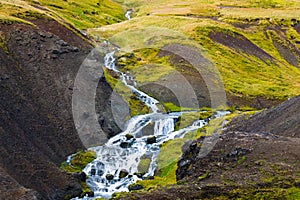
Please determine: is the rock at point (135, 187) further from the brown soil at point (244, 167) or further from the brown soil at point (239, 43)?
the brown soil at point (239, 43)

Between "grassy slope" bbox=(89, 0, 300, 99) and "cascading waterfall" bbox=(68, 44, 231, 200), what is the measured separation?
57.6ft

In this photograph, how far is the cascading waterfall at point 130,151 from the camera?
4956cm

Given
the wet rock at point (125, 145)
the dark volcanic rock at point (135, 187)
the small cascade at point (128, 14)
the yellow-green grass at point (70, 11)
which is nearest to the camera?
the dark volcanic rock at point (135, 187)

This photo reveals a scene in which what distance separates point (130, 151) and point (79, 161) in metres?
7.07

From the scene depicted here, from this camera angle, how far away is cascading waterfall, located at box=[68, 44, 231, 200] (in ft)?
163

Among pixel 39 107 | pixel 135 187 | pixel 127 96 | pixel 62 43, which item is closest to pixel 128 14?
pixel 62 43

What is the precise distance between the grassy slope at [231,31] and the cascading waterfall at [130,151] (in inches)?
692

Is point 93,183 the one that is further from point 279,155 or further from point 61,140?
point 279,155

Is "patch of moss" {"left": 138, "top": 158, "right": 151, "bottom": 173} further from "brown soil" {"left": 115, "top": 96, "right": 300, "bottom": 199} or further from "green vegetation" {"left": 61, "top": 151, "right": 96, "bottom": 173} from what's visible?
"green vegetation" {"left": 61, "top": 151, "right": 96, "bottom": 173}

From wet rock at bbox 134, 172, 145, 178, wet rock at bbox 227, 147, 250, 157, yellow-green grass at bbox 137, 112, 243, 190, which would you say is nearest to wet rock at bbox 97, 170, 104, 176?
wet rock at bbox 134, 172, 145, 178

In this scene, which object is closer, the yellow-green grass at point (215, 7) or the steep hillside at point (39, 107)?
the steep hillside at point (39, 107)

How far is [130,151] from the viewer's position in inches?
2243

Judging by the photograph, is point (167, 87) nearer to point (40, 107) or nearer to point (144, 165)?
point (40, 107)

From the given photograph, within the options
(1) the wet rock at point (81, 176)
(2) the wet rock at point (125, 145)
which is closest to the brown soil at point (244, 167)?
(1) the wet rock at point (81, 176)
